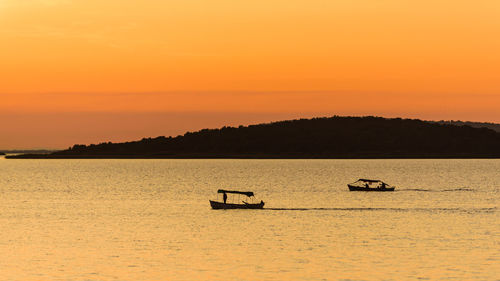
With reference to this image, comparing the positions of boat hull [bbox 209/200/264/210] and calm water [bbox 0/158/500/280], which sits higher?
boat hull [bbox 209/200/264/210]

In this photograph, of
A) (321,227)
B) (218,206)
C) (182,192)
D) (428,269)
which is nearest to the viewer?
(428,269)

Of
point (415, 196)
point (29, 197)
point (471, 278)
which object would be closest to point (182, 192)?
point (29, 197)

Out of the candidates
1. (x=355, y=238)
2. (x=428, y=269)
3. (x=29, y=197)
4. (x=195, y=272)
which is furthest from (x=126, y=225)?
(x=29, y=197)

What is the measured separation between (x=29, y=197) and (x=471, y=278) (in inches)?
3732

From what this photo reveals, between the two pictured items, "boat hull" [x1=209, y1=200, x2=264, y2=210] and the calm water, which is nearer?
the calm water

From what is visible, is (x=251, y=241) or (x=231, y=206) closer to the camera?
(x=251, y=241)

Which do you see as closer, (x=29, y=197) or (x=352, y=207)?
(x=352, y=207)

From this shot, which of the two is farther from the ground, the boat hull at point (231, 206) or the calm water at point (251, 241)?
the boat hull at point (231, 206)

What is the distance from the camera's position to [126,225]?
285ft

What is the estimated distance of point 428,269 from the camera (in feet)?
184

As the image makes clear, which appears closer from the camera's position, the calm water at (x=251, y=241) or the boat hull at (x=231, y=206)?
the calm water at (x=251, y=241)

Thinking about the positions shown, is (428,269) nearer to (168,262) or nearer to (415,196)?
(168,262)

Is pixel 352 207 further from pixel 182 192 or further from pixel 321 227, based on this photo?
pixel 182 192

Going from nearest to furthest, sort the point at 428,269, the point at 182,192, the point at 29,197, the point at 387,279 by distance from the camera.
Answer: the point at 387,279 → the point at 428,269 → the point at 29,197 → the point at 182,192
